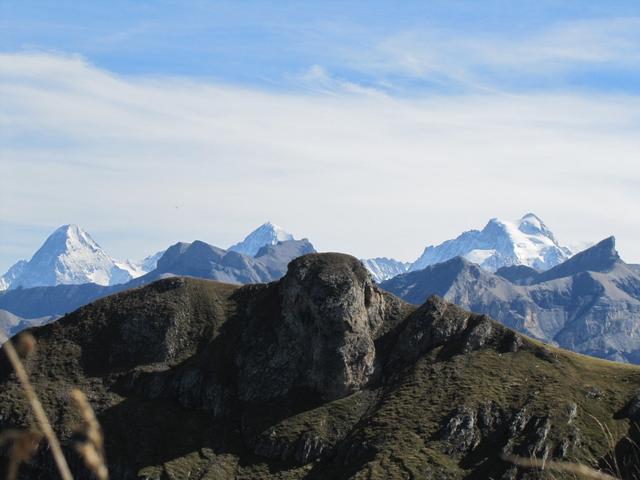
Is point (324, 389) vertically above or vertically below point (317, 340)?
below

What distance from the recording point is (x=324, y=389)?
175125 mm

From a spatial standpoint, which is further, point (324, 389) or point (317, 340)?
point (317, 340)

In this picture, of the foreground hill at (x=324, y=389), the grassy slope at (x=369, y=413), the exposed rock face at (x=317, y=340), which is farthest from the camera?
the exposed rock face at (x=317, y=340)

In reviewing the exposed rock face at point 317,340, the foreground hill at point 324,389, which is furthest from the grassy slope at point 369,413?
the exposed rock face at point 317,340

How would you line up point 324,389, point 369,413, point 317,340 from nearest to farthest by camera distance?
point 369,413 < point 324,389 < point 317,340

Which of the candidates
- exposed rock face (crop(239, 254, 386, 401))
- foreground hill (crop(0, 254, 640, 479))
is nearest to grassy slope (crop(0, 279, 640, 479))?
foreground hill (crop(0, 254, 640, 479))

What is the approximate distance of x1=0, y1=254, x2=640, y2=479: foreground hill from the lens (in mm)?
149625

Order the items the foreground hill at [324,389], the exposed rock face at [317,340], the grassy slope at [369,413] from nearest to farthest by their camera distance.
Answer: the grassy slope at [369,413] < the foreground hill at [324,389] < the exposed rock face at [317,340]

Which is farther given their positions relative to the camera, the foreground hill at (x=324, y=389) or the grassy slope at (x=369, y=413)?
the foreground hill at (x=324, y=389)

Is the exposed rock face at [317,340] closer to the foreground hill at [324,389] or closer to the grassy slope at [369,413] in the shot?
the foreground hill at [324,389]

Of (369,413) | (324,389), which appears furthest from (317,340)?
(369,413)

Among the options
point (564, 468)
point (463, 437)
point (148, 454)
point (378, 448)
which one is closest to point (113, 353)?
point (148, 454)

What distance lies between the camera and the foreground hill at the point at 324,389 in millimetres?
149625

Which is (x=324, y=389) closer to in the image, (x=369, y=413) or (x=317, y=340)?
(x=317, y=340)
